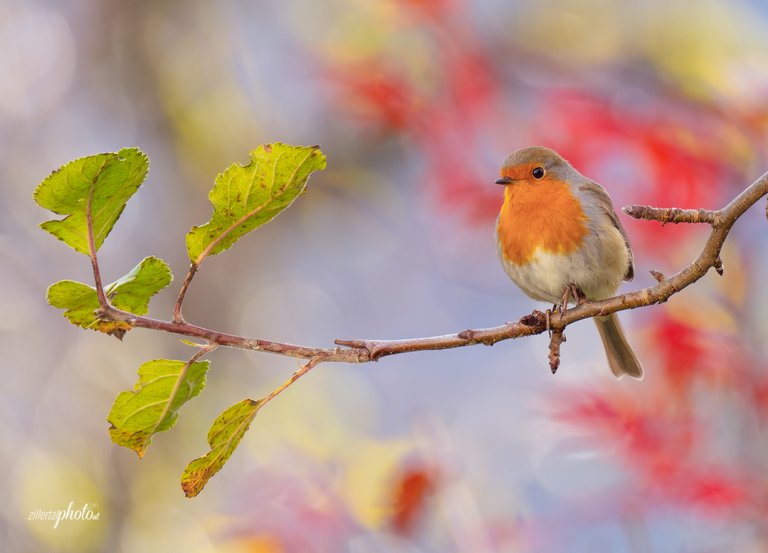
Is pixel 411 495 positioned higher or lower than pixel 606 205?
lower

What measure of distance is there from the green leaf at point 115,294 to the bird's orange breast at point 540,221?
802 mm

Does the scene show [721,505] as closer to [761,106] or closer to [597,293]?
[597,293]

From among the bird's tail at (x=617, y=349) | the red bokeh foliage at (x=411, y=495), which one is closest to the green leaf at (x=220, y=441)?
the bird's tail at (x=617, y=349)

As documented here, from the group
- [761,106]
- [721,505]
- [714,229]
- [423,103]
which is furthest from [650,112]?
[714,229]

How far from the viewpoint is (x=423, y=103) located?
336 cm

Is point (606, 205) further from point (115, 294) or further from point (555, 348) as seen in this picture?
point (115, 294)

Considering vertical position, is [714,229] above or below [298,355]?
above

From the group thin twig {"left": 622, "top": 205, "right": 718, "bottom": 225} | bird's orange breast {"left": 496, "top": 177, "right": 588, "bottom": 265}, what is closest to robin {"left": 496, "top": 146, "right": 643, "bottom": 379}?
bird's orange breast {"left": 496, "top": 177, "right": 588, "bottom": 265}

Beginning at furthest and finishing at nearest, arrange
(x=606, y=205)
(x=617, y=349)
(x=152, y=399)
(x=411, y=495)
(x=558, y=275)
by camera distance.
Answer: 1. (x=411, y=495)
2. (x=617, y=349)
3. (x=606, y=205)
4. (x=558, y=275)
5. (x=152, y=399)

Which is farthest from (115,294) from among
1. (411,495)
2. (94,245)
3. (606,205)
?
(411,495)

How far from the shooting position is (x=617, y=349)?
1977 millimetres

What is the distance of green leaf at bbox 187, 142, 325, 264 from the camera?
916mm

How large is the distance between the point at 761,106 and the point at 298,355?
210 centimetres

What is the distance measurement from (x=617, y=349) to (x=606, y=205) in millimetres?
450
